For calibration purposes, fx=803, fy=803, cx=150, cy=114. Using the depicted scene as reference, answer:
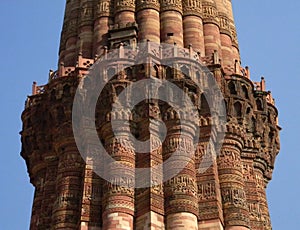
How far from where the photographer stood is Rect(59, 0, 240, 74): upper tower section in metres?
21.5

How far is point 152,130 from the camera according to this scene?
19.0 meters

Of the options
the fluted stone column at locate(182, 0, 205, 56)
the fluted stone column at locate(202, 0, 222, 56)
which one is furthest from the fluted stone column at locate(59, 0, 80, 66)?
the fluted stone column at locate(202, 0, 222, 56)

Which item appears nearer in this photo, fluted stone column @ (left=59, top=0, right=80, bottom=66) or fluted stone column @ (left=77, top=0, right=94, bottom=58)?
fluted stone column @ (left=77, top=0, right=94, bottom=58)

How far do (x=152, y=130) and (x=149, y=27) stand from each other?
3792mm

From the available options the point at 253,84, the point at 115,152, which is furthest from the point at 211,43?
the point at 115,152

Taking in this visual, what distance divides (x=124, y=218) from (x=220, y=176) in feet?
9.78

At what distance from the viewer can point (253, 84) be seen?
2148 cm

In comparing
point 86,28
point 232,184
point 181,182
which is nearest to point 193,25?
point 86,28

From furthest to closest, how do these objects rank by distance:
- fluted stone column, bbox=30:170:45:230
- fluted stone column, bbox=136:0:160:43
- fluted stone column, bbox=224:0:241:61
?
1. fluted stone column, bbox=224:0:241:61
2. fluted stone column, bbox=136:0:160:43
3. fluted stone column, bbox=30:170:45:230

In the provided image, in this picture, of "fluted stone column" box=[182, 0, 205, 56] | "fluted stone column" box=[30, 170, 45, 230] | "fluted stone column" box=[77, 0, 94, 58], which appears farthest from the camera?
"fluted stone column" box=[77, 0, 94, 58]

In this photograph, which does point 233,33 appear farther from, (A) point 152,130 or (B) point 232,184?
(B) point 232,184

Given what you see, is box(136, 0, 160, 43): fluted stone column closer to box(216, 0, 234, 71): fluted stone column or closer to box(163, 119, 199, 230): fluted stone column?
box(216, 0, 234, 71): fluted stone column

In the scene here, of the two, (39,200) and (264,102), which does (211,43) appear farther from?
(39,200)

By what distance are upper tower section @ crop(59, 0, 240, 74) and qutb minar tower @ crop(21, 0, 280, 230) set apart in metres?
0.04
